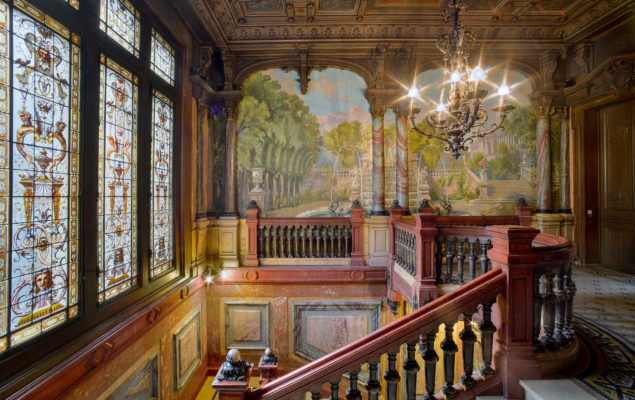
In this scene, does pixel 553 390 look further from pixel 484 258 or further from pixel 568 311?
pixel 484 258

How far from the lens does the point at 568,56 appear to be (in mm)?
6379

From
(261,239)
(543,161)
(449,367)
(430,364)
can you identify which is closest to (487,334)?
(449,367)

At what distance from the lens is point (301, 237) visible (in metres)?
6.07

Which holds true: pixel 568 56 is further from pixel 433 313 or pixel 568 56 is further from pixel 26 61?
pixel 26 61

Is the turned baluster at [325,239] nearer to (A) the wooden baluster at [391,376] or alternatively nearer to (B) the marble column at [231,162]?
(B) the marble column at [231,162]

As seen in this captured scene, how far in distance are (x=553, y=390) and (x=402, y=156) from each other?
4998 mm

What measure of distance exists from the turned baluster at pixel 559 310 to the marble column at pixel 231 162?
536cm

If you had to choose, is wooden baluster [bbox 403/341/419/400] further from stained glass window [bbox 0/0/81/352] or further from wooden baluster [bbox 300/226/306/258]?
wooden baluster [bbox 300/226/306/258]

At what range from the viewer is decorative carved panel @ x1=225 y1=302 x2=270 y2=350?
595 cm

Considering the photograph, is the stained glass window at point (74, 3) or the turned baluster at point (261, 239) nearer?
the stained glass window at point (74, 3)

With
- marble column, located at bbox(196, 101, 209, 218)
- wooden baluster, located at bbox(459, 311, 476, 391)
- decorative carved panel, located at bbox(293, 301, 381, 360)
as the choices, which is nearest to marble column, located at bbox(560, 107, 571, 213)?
decorative carved panel, located at bbox(293, 301, 381, 360)

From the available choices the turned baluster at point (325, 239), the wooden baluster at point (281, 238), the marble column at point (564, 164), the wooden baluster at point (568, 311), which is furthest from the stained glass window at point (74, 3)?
the marble column at point (564, 164)

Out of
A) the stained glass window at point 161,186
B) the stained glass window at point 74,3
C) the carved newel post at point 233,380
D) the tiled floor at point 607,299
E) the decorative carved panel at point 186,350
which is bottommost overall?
the decorative carved panel at point 186,350

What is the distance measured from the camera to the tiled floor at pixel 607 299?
3.08m
